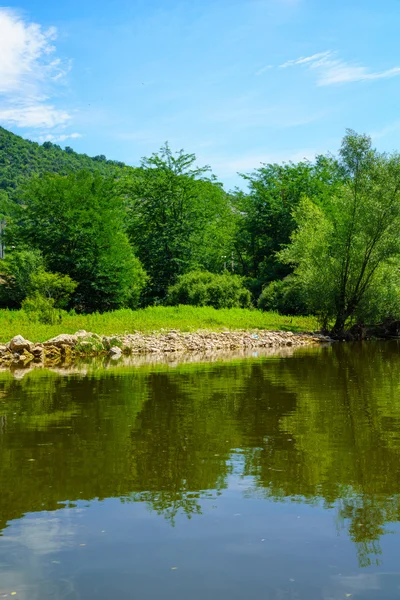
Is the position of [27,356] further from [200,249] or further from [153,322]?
[200,249]

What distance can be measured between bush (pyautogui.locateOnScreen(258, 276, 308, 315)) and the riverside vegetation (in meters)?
0.11

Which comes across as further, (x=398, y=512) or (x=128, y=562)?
(x=398, y=512)

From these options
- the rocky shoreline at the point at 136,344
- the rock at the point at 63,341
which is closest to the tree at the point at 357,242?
the rocky shoreline at the point at 136,344

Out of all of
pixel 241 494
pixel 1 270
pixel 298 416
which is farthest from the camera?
pixel 1 270

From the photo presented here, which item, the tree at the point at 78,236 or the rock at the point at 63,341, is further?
the tree at the point at 78,236

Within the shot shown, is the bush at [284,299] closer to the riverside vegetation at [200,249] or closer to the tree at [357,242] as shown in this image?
the riverside vegetation at [200,249]

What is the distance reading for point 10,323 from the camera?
25688 mm

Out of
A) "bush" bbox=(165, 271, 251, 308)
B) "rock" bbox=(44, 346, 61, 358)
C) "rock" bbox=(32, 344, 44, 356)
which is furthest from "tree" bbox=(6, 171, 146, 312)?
"rock" bbox=(32, 344, 44, 356)

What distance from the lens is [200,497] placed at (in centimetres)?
605

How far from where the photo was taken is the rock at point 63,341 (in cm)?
2184

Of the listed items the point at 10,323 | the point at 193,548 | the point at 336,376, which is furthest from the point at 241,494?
the point at 10,323

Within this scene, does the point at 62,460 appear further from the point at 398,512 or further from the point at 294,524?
the point at 398,512

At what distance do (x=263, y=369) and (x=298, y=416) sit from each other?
296 inches

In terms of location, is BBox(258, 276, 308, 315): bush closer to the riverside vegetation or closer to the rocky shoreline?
the riverside vegetation
